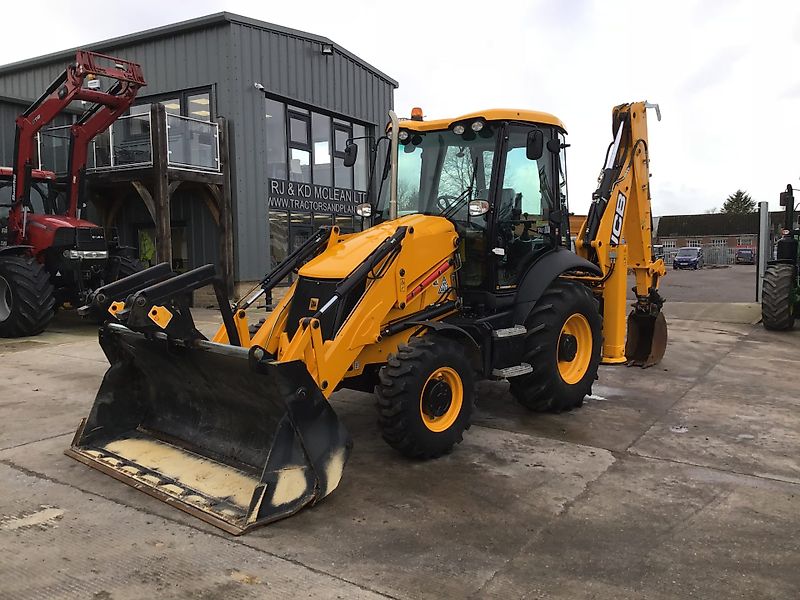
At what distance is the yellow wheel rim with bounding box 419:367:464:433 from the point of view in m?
4.53

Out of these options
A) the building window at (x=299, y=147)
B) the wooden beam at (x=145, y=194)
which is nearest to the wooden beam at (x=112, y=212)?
the wooden beam at (x=145, y=194)

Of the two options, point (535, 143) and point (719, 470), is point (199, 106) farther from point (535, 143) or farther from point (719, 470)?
point (719, 470)

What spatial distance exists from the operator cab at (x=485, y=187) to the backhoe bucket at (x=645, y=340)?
2837mm

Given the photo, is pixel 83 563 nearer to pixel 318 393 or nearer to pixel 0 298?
pixel 318 393

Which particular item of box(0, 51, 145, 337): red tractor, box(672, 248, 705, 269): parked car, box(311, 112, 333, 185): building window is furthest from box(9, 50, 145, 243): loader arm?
box(672, 248, 705, 269): parked car

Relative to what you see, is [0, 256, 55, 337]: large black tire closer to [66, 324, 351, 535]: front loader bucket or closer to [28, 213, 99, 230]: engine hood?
[28, 213, 99, 230]: engine hood

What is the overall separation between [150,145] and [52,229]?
9.46ft

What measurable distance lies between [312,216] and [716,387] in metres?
10.7

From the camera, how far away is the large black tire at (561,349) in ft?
18.5

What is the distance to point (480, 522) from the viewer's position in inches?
148

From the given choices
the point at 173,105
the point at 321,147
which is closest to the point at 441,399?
the point at 173,105

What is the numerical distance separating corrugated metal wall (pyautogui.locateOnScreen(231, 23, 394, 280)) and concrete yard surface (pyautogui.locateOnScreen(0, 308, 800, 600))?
8.46 meters

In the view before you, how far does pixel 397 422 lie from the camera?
172 inches

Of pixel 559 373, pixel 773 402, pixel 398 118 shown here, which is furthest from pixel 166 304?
pixel 773 402
